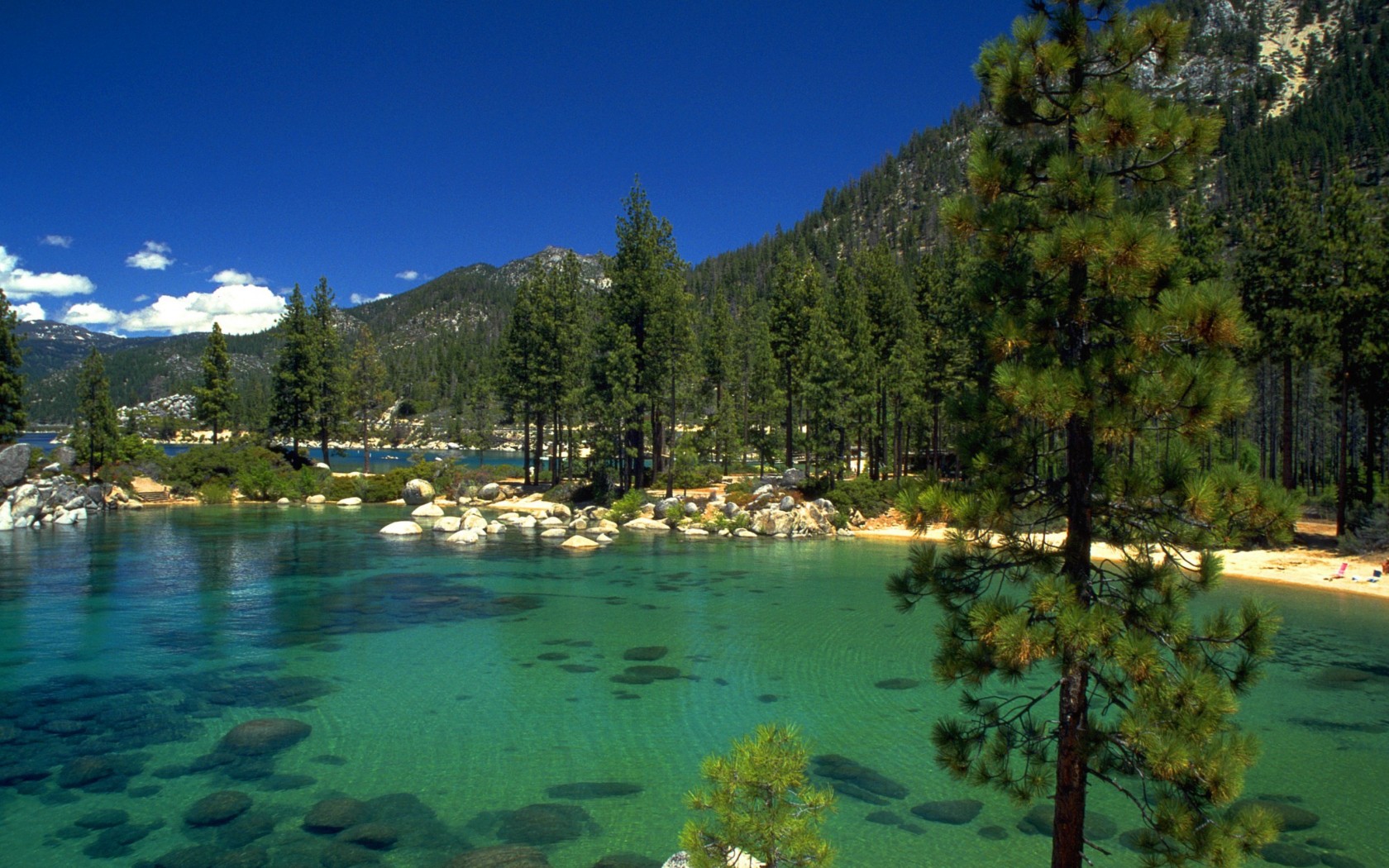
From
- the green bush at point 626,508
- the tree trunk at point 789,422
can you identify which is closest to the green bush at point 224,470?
the green bush at point 626,508

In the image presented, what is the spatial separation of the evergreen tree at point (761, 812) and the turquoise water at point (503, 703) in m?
3.96

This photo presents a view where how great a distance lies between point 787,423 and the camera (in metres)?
51.4

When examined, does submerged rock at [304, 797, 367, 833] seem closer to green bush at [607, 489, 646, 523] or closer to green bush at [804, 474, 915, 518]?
green bush at [607, 489, 646, 523]

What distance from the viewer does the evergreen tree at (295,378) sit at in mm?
57500

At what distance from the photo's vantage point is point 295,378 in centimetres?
5731

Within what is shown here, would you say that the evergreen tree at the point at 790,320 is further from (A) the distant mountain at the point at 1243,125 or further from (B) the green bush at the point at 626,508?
(A) the distant mountain at the point at 1243,125

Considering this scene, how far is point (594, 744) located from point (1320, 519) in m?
38.5

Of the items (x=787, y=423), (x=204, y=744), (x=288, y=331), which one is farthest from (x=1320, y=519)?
(x=288, y=331)

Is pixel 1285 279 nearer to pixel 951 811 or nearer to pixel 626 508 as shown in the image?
pixel 951 811

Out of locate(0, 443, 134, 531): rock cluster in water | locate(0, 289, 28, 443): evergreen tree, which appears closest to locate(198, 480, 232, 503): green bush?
locate(0, 443, 134, 531): rock cluster in water

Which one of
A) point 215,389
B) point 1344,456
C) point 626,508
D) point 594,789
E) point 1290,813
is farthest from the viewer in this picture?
point 215,389

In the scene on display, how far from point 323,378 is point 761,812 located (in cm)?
6078

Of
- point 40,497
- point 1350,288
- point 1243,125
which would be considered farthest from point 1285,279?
point 1243,125

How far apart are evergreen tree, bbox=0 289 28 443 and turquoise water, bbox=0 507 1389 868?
2330 centimetres
